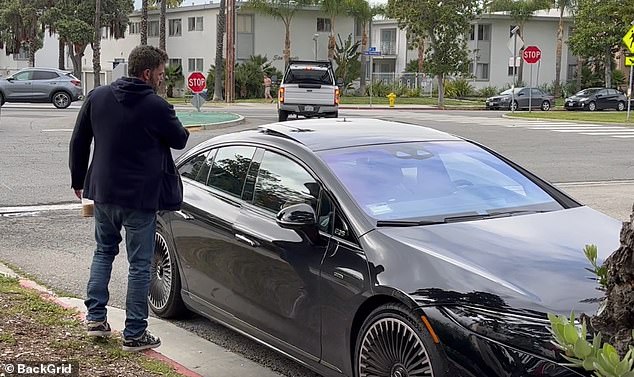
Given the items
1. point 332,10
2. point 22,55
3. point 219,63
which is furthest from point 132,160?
point 22,55

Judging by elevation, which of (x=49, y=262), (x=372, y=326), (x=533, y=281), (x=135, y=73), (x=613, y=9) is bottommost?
(x=49, y=262)

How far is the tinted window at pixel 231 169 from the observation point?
18.3 feet

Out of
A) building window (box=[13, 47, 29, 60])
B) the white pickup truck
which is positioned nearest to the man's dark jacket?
the white pickup truck

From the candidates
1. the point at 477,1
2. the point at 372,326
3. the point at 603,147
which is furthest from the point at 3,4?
the point at 372,326

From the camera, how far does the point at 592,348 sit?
2.34 metres

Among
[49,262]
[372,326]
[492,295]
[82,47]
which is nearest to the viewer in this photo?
[492,295]

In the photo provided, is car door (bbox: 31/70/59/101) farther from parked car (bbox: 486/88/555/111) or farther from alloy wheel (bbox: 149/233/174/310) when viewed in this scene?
alloy wheel (bbox: 149/233/174/310)

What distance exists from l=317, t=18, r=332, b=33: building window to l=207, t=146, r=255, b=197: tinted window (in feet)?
181

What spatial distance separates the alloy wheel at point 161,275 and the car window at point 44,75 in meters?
31.0

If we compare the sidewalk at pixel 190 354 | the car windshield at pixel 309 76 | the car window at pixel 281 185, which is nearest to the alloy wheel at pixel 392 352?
the car window at pixel 281 185

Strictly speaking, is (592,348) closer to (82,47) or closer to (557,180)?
(557,180)

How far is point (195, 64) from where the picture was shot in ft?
195

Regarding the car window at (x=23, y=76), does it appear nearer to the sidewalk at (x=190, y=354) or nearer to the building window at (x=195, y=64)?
the building window at (x=195, y=64)

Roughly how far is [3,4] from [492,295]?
68951mm
